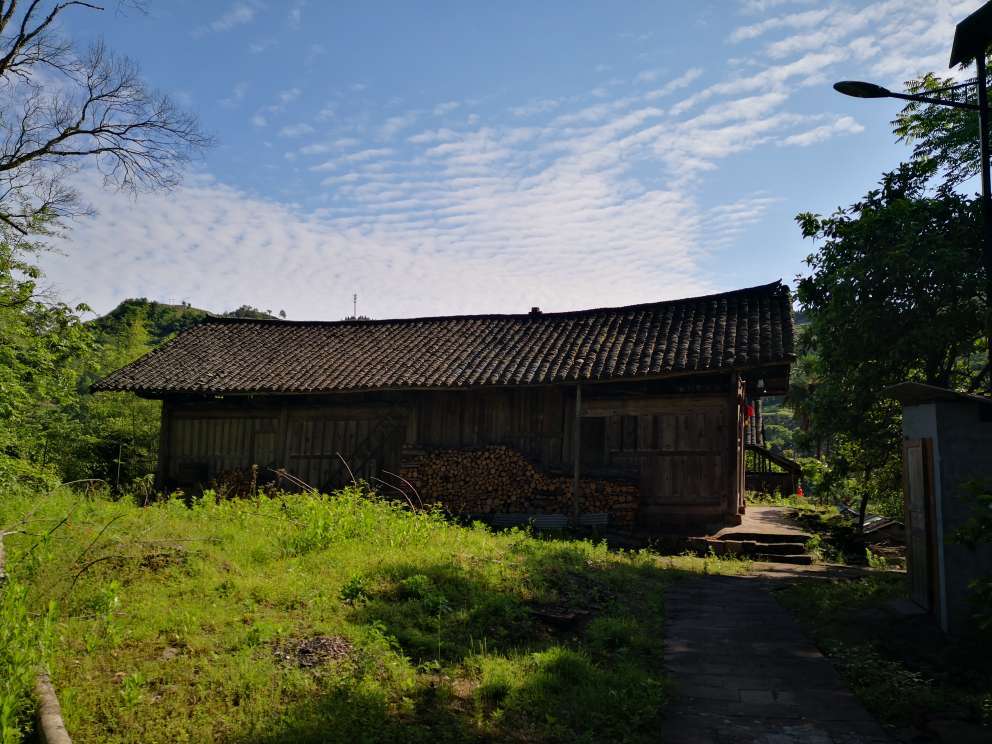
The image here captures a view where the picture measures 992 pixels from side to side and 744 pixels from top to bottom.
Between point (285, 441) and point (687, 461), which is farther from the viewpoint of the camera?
point (285, 441)

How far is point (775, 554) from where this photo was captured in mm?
11953

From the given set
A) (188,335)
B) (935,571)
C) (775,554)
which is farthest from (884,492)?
(188,335)

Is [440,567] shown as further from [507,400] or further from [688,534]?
[507,400]

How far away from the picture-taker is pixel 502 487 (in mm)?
14305

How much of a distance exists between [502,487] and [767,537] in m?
5.20

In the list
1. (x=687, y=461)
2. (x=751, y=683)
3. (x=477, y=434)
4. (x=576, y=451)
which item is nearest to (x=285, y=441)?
(x=477, y=434)

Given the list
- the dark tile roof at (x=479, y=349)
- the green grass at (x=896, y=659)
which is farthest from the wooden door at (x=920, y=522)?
the dark tile roof at (x=479, y=349)

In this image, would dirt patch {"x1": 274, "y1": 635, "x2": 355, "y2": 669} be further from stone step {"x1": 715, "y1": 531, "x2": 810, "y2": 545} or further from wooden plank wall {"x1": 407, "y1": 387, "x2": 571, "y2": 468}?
wooden plank wall {"x1": 407, "y1": 387, "x2": 571, "y2": 468}

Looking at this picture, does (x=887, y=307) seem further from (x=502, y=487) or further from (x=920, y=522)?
(x=502, y=487)

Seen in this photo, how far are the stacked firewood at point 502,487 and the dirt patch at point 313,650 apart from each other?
8.91m

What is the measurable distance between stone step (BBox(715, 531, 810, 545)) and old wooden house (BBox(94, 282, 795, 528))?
1.70 ft

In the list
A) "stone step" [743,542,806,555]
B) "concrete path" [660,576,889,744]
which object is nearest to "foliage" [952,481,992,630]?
"concrete path" [660,576,889,744]

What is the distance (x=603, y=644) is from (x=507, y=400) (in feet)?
30.7

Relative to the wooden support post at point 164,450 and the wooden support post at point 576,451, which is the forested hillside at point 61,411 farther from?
the wooden support post at point 576,451
